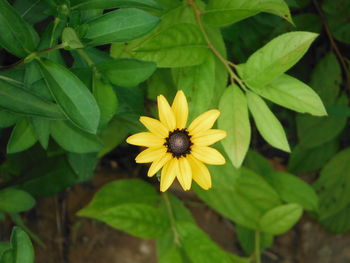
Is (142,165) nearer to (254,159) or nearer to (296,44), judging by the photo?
(254,159)

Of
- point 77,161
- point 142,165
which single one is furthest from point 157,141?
point 142,165

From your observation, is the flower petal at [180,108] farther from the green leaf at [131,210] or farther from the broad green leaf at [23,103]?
the green leaf at [131,210]

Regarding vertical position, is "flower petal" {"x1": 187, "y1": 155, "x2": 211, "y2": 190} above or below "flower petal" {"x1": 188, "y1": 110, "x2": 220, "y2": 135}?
below

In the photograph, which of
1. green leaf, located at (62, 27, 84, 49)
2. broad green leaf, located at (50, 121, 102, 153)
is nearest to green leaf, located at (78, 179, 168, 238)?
broad green leaf, located at (50, 121, 102, 153)

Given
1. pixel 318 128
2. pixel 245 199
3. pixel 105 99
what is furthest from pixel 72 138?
pixel 318 128

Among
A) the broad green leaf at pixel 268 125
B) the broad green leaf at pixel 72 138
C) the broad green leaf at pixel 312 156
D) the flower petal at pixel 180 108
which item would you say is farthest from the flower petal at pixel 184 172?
the broad green leaf at pixel 312 156

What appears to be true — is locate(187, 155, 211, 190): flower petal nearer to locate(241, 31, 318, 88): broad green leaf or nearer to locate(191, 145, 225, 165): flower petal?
locate(191, 145, 225, 165): flower petal

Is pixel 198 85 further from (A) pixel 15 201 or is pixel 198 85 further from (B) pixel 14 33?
(A) pixel 15 201
